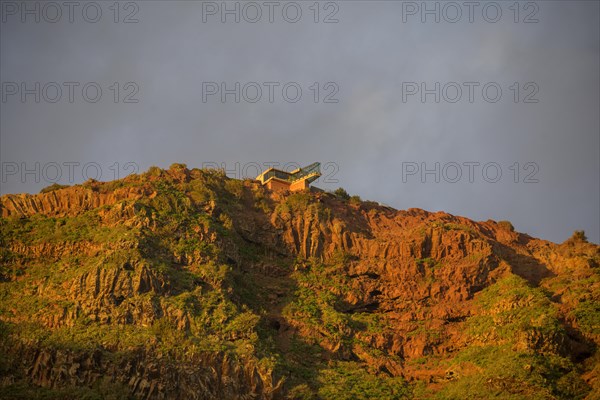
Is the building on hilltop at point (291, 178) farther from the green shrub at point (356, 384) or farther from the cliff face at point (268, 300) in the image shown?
the green shrub at point (356, 384)

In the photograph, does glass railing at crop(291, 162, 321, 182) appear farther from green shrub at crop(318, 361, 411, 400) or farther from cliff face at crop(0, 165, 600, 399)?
green shrub at crop(318, 361, 411, 400)

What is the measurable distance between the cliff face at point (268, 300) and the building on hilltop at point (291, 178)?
6.79ft

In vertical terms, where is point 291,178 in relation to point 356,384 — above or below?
above

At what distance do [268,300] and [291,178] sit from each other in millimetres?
16036

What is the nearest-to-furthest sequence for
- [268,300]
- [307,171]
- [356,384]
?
[356,384], [268,300], [307,171]

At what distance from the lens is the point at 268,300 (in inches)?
2330

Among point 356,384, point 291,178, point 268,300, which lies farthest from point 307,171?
point 356,384

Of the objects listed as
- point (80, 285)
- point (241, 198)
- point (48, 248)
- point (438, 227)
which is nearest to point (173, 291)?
point (80, 285)

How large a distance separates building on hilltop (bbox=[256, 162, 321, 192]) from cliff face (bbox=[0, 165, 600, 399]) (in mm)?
2069

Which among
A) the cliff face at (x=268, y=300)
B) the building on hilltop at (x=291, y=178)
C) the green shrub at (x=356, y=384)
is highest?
the building on hilltop at (x=291, y=178)

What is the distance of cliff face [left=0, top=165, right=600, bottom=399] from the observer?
4875 cm

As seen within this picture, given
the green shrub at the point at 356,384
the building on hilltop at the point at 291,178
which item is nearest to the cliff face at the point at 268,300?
the green shrub at the point at 356,384

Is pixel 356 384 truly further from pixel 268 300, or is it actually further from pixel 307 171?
pixel 307 171

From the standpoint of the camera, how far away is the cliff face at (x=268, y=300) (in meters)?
→ 48.8
